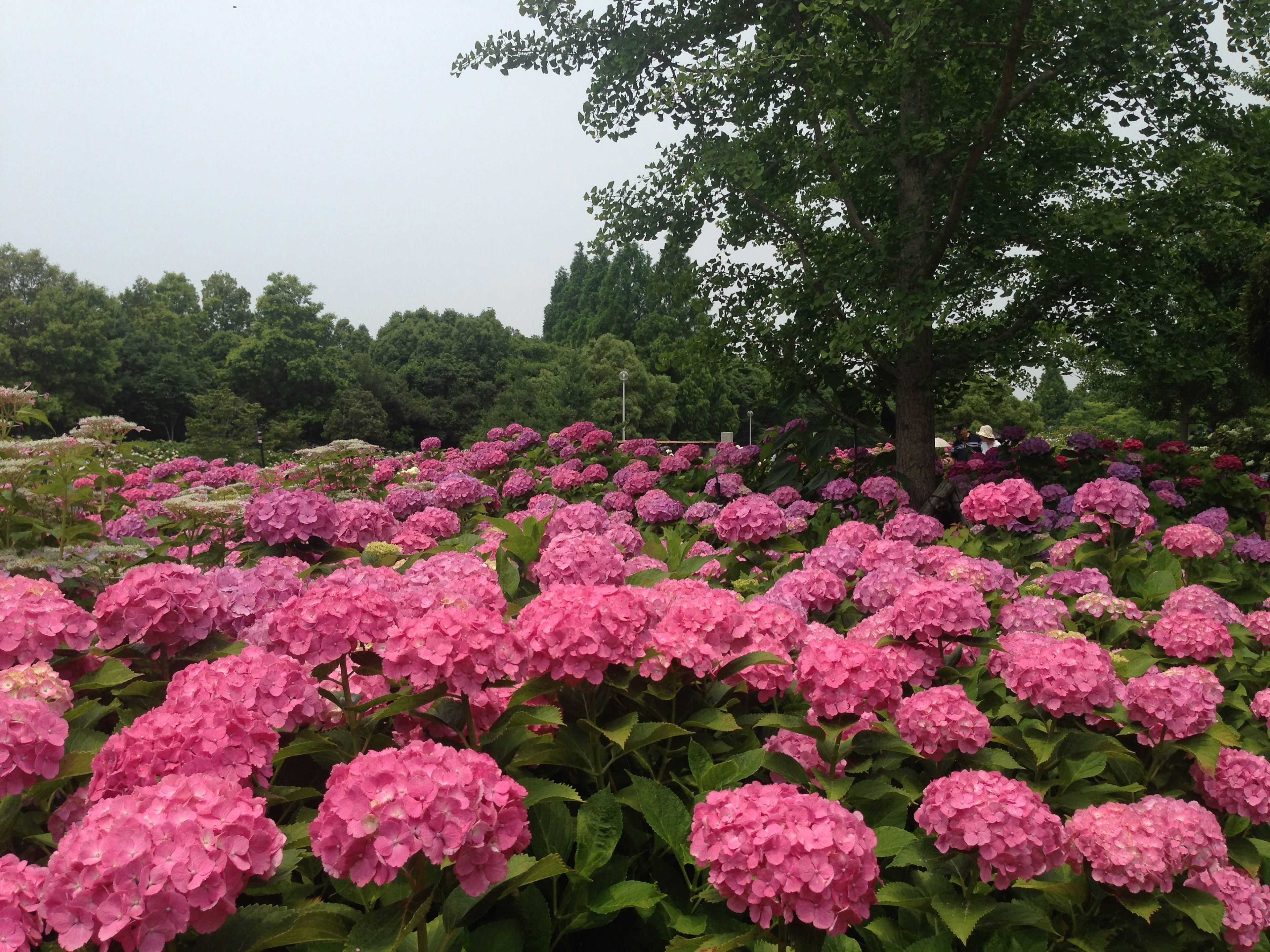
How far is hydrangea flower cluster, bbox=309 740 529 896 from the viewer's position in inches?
47.4

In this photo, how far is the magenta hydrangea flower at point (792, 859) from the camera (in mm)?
1343

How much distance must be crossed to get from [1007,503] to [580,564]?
254cm

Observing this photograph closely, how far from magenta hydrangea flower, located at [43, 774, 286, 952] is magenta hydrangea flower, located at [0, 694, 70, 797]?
35 cm

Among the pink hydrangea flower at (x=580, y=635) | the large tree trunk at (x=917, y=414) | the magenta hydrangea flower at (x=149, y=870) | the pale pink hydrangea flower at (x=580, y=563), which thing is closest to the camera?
the magenta hydrangea flower at (x=149, y=870)

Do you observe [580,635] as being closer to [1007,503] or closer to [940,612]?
[940,612]

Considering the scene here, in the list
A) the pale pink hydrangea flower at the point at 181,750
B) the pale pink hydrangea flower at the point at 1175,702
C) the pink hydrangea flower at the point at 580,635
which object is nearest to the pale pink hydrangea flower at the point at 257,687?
the pale pink hydrangea flower at the point at 181,750

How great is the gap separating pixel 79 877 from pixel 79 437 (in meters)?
3.60

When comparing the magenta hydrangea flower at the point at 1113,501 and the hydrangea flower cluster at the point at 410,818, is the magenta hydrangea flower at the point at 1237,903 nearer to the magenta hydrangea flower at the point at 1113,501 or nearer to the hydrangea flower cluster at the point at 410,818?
the hydrangea flower cluster at the point at 410,818

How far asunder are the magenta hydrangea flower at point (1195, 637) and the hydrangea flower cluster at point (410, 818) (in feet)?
8.15

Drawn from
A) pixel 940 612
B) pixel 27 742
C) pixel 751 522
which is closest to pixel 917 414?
pixel 751 522

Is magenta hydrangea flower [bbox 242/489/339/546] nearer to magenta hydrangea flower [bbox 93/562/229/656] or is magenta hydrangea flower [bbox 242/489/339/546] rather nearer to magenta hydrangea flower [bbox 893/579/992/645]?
magenta hydrangea flower [bbox 93/562/229/656]

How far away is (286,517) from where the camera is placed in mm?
2750

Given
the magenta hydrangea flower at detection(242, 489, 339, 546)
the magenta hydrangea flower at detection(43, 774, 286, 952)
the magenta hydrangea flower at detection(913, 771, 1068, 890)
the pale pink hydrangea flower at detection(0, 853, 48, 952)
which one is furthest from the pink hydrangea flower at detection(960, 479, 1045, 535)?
Result: the pale pink hydrangea flower at detection(0, 853, 48, 952)

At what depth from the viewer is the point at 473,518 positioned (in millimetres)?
4734
